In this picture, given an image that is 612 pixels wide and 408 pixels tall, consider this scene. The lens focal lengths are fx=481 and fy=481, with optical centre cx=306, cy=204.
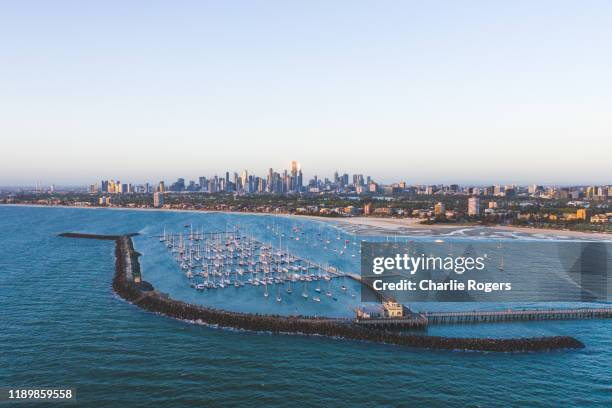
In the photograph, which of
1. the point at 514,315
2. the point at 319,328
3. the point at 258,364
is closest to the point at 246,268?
the point at 319,328

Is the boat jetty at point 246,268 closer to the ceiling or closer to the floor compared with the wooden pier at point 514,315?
closer to the ceiling

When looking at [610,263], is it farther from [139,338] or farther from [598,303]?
[139,338]

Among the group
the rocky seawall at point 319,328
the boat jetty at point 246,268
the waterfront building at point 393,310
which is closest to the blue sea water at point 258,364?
the rocky seawall at point 319,328

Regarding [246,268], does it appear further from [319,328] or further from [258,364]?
[258,364]

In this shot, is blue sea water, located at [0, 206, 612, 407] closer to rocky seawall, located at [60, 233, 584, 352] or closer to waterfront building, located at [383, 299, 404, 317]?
rocky seawall, located at [60, 233, 584, 352]

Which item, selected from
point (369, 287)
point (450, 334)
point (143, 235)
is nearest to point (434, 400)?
point (450, 334)

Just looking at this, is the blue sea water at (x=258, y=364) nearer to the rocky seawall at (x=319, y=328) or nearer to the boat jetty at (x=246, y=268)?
the rocky seawall at (x=319, y=328)

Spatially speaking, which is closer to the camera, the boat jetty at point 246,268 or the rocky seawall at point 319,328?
the rocky seawall at point 319,328

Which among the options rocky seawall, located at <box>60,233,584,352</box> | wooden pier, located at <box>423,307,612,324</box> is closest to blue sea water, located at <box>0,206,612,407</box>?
rocky seawall, located at <box>60,233,584,352</box>
